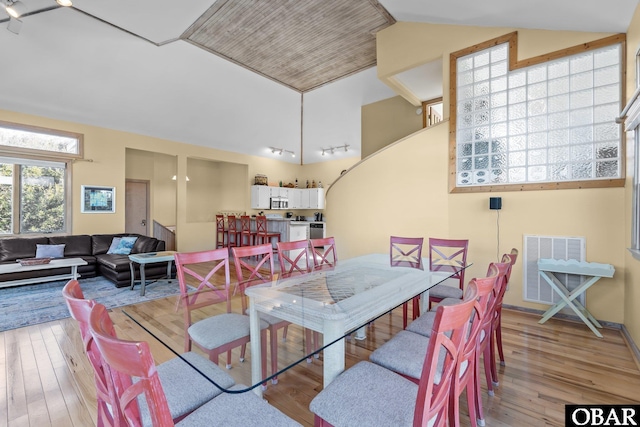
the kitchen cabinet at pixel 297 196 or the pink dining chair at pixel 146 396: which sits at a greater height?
the kitchen cabinet at pixel 297 196

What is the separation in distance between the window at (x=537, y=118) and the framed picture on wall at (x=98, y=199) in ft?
22.2

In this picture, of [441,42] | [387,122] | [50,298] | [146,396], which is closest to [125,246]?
[50,298]

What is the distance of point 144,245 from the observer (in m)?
5.60

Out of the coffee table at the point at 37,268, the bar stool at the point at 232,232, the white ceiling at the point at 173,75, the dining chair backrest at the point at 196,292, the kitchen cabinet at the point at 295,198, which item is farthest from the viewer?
the kitchen cabinet at the point at 295,198

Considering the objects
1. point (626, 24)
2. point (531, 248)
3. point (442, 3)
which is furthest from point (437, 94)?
point (531, 248)

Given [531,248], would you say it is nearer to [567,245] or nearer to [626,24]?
[567,245]

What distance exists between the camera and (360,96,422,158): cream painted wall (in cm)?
582

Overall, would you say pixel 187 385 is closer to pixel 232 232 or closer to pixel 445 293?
pixel 445 293

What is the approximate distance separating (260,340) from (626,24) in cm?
426

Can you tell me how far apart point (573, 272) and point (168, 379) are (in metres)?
3.54

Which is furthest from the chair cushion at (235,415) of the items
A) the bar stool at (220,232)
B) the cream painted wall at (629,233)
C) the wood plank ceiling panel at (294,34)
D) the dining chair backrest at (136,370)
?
the bar stool at (220,232)

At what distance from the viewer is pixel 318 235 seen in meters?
8.93

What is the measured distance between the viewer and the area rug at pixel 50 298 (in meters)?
3.35

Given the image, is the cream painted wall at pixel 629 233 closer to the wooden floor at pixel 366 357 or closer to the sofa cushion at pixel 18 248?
the wooden floor at pixel 366 357
